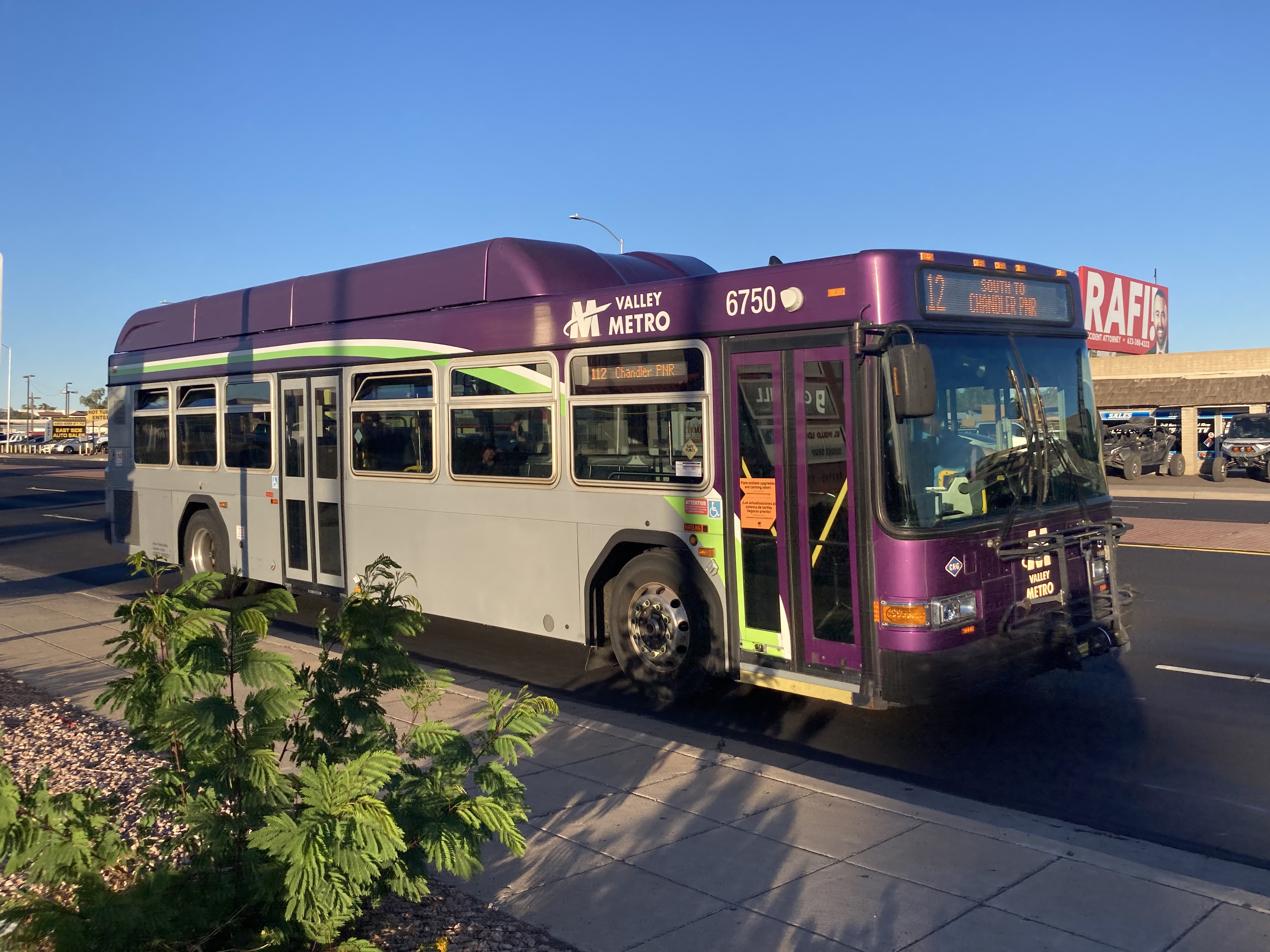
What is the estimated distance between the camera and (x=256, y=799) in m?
3.52

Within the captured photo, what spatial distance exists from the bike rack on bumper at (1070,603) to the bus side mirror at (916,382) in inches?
46.7

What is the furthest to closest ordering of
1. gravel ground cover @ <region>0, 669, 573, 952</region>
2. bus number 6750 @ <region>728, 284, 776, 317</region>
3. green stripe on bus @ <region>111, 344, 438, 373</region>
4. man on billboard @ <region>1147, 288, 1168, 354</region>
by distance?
man on billboard @ <region>1147, 288, 1168, 354</region> < green stripe on bus @ <region>111, 344, 438, 373</region> < bus number 6750 @ <region>728, 284, 776, 317</region> < gravel ground cover @ <region>0, 669, 573, 952</region>

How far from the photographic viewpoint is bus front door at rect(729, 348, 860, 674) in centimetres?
691

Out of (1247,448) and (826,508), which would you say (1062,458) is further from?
(1247,448)

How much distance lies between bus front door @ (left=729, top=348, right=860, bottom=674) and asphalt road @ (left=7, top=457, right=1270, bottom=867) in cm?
83

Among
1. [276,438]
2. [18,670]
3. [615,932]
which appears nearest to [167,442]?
[276,438]

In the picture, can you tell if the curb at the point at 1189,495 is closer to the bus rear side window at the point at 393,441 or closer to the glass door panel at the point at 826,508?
the bus rear side window at the point at 393,441

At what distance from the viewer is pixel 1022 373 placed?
7328 millimetres

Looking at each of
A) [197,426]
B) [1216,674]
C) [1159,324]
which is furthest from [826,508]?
[1159,324]

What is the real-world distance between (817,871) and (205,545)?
34.1 feet

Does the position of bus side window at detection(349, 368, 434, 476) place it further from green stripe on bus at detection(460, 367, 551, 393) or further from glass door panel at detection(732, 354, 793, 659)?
glass door panel at detection(732, 354, 793, 659)

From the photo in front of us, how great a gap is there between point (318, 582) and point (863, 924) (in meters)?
8.25

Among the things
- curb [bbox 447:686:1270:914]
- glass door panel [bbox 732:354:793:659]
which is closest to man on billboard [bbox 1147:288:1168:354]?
glass door panel [bbox 732:354:793:659]

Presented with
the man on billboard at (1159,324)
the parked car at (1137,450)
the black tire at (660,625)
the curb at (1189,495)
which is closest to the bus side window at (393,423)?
the black tire at (660,625)
